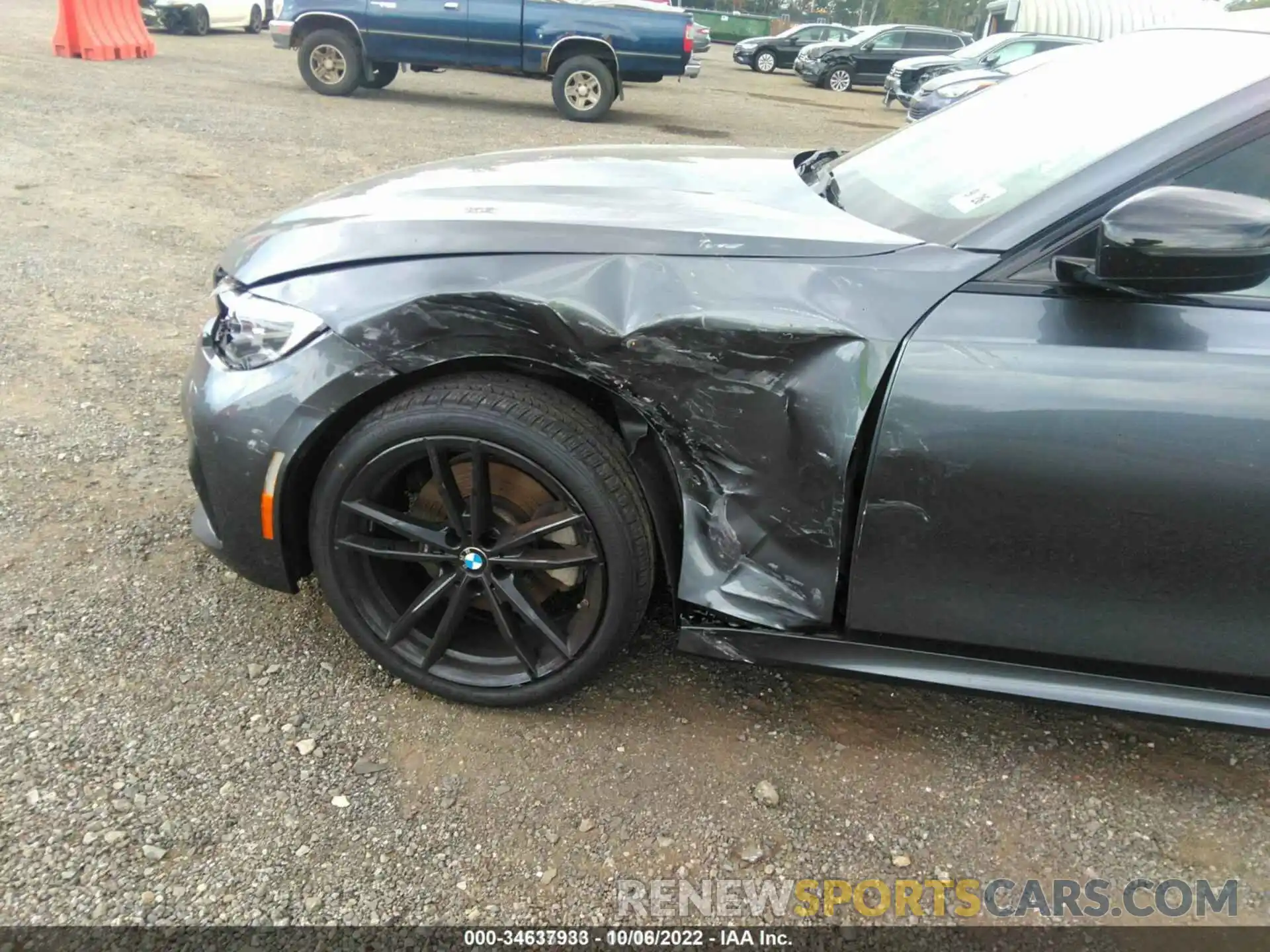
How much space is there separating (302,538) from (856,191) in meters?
1.63

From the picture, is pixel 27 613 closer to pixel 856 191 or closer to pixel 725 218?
pixel 725 218

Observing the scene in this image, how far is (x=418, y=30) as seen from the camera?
10891mm

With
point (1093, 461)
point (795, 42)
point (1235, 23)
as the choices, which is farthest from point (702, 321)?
point (795, 42)

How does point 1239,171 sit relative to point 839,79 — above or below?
below

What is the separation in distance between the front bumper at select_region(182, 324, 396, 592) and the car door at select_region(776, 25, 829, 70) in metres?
25.0

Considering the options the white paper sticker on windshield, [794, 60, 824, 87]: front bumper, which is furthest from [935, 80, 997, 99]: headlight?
the white paper sticker on windshield

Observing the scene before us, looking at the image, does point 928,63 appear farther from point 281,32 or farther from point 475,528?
point 475,528

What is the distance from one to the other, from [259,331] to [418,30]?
10424 millimetres

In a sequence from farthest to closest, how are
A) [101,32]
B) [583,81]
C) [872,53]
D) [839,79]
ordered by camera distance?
[839,79] < [872,53] < [101,32] < [583,81]

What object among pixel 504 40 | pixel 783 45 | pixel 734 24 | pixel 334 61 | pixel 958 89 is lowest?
pixel 334 61

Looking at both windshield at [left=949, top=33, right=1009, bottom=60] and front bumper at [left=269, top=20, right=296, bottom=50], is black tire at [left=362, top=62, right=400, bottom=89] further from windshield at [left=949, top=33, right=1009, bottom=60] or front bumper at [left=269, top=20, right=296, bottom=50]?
windshield at [left=949, top=33, right=1009, bottom=60]

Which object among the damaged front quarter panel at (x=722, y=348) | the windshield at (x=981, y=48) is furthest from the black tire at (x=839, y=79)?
the damaged front quarter panel at (x=722, y=348)

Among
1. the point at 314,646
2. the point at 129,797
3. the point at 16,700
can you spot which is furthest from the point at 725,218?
the point at 16,700

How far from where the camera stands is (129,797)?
1895 mm
